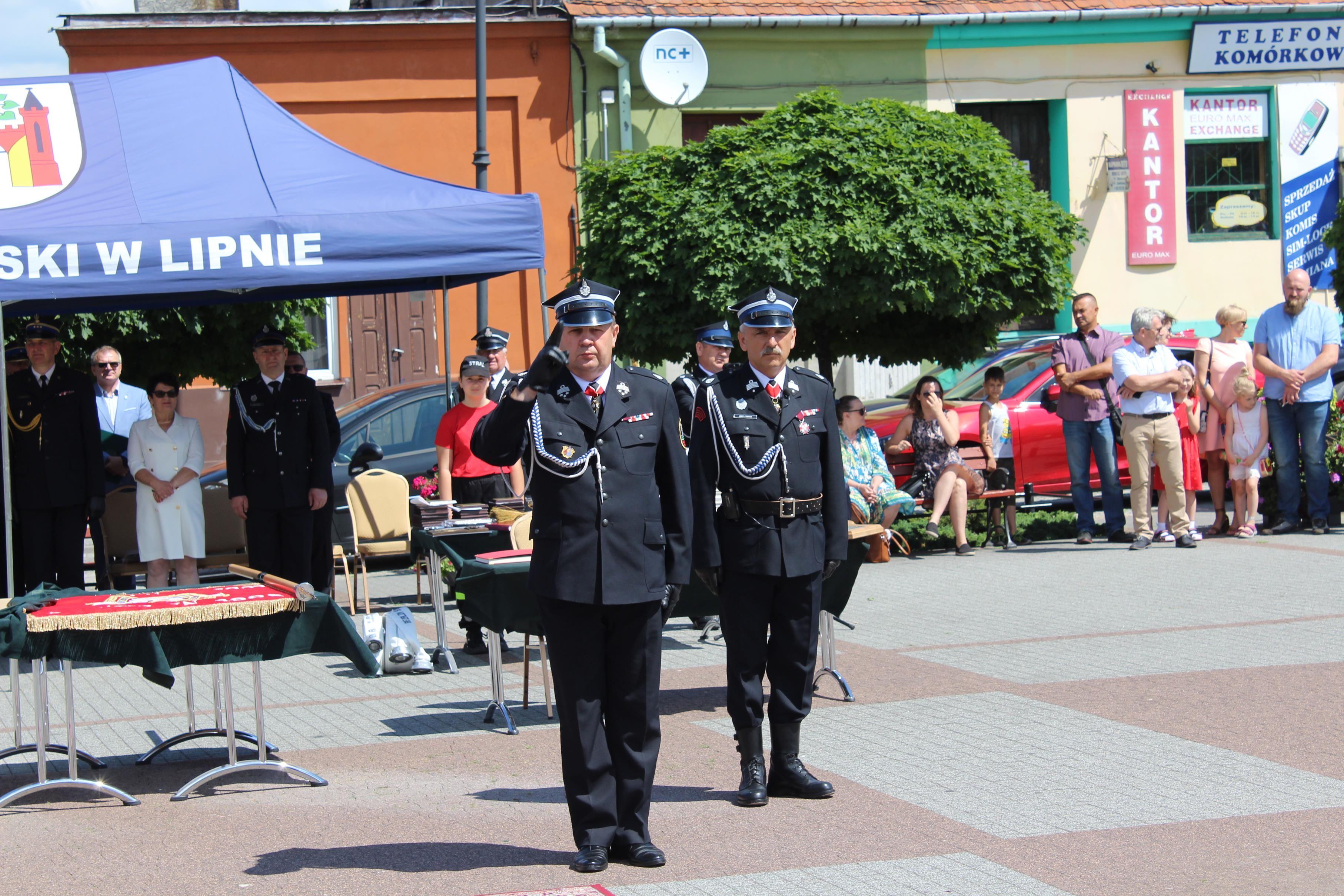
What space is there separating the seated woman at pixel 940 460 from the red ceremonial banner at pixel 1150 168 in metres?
10.2

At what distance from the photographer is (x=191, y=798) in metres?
6.48

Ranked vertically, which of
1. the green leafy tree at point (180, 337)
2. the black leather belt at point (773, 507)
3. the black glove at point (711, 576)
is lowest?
the black glove at point (711, 576)

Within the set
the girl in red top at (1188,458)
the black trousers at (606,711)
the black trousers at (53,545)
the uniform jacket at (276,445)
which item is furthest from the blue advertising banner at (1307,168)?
the black trousers at (606,711)

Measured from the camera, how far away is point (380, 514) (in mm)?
11430

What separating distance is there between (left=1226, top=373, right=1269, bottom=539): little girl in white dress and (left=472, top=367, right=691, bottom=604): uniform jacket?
9.38 metres

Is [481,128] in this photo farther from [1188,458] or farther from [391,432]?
[1188,458]

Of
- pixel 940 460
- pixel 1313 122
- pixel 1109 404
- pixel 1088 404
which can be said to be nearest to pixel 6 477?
pixel 940 460

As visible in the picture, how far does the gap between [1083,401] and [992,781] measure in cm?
773

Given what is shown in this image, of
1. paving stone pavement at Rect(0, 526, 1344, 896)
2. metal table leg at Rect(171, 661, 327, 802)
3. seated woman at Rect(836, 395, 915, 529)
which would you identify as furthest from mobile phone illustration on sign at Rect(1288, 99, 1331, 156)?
metal table leg at Rect(171, 661, 327, 802)

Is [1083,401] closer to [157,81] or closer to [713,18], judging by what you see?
[157,81]

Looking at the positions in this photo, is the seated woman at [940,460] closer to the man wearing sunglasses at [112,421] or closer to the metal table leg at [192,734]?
the man wearing sunglasses at [112,421]

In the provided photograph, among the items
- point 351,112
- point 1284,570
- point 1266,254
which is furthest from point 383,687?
point 1266,254

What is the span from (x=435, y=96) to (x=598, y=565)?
16.6m

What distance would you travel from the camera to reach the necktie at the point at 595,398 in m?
5.43
